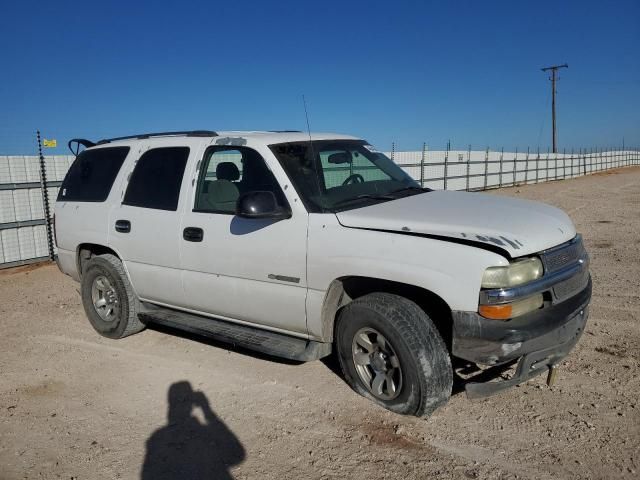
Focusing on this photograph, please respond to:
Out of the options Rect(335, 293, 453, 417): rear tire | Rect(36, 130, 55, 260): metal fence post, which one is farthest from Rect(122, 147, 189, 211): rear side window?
Rect(36, 130, 55, 260): metal fence post

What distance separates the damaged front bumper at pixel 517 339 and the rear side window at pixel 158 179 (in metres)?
2.68

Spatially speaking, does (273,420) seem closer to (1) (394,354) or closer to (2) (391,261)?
(1) (394,354)

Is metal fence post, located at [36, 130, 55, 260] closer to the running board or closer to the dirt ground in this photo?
the dirt ground

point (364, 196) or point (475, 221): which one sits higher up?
point (364, 196)

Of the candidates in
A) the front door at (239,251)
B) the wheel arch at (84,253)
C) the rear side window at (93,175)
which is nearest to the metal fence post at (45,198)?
the rear side window at (93,175)

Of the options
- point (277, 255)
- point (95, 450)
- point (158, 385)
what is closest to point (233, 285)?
point (277, 255)

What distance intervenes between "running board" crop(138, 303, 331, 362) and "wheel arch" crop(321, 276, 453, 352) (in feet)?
0.61

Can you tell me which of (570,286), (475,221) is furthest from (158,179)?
(570,286)

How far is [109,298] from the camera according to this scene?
211 inches

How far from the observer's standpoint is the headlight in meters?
3.05

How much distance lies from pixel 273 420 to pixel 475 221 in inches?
75.5

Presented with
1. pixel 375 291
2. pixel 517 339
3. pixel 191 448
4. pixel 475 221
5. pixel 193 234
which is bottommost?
pixel 191 448

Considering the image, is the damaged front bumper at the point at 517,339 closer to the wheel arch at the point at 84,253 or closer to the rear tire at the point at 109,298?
the rear tire at the point at 109,298

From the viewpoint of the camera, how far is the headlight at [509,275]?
3053 millimetres
